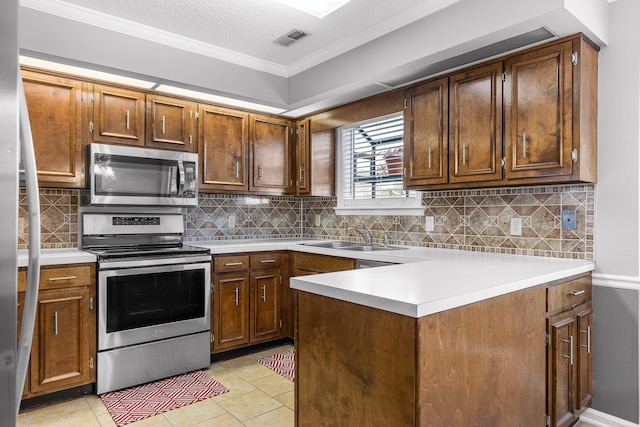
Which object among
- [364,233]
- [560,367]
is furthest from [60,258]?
[560,367]

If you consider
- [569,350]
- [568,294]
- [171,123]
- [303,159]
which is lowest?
[569,350]

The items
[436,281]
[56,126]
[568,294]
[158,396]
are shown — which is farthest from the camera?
[56,126]

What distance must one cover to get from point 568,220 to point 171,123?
2.93 meters

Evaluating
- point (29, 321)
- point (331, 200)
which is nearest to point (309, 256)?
point (331, 200)

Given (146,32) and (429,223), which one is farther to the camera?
(429,223)

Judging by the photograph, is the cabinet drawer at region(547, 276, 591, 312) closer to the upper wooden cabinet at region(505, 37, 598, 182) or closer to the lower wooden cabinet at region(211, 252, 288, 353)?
the upper wooden cabinet at region(505, 37, 598, 182)

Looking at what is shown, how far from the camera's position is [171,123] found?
3275mm

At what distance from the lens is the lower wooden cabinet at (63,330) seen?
2434mm

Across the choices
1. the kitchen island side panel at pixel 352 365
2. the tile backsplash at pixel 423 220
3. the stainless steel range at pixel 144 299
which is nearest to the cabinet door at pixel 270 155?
the tile backsplash at pixel 423 220

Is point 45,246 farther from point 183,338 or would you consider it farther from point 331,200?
point 331,200

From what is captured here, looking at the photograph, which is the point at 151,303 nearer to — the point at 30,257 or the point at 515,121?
the point at 30,257

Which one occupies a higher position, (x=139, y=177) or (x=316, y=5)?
(x=316, y=5)

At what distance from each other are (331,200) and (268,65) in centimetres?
143

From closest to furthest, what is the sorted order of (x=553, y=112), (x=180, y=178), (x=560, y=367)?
(x=560, y=367), (x=553, y=112), (x=180, y=178)
